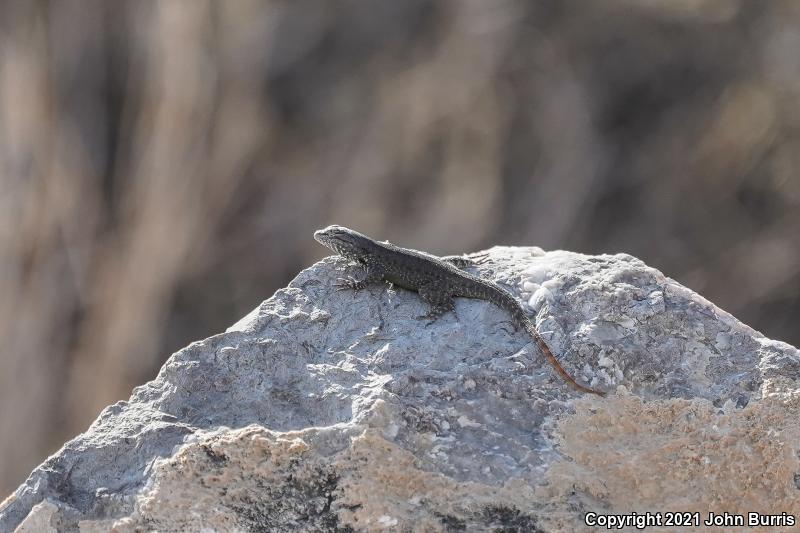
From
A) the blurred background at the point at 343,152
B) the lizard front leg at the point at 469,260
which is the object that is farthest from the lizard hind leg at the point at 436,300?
the blurred background at the point at 343,152

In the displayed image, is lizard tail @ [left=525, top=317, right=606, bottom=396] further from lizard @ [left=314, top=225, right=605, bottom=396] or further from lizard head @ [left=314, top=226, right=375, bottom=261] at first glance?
lizard head @ [left=314, top=226, right=375, bottom=261]

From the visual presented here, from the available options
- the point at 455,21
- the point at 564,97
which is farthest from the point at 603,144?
the point at 455,21

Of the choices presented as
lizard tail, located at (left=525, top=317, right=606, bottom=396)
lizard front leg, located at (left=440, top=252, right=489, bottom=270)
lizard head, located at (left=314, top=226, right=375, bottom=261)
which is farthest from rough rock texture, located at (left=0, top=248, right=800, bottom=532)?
lizard head, located at (left=314, top=226, right=375, bottom=261)

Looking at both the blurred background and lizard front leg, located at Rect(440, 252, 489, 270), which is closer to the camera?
lizard front leg, located at Rect(440, 252, 489, 270)

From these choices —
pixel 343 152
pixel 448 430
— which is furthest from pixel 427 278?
pixel 343 152

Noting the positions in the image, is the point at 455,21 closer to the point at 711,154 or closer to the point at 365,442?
the point at 711,154

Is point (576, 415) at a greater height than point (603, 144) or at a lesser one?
lesser
